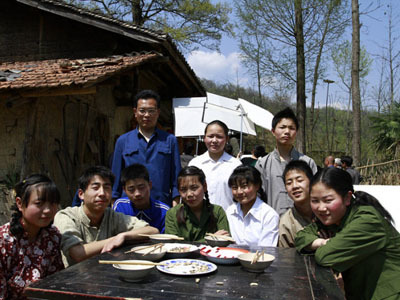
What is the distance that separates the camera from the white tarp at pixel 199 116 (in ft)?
27.7

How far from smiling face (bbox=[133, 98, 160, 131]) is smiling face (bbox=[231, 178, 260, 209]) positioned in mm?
1159

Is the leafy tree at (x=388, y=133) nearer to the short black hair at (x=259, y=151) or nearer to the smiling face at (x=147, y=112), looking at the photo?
the short black hair at (x=259, y=151)

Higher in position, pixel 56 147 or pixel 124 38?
pixel 124 38

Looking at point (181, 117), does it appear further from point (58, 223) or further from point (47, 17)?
point (58, 223)

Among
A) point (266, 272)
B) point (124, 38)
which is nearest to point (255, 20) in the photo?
point (124, 38)

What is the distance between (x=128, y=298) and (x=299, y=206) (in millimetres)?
1887

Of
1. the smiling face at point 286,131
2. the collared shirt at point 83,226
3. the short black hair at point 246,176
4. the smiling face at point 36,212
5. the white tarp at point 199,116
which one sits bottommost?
the collared shirt at point 83,226

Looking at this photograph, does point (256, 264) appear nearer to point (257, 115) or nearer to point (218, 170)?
point (218, 170)

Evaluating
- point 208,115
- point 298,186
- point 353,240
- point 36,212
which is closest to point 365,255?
point 353,240

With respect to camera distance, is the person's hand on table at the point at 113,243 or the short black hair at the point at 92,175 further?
the short black hair at the point at 92,175

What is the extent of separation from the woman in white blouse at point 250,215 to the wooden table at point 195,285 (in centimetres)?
99

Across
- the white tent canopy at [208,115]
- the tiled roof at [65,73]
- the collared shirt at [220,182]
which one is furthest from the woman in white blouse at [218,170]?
the white tent canopy at [208,115]

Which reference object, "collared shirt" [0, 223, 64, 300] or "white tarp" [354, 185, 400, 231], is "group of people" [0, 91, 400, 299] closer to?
"collared shirt" [0, 223, 64, 300]

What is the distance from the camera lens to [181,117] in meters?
8.58
